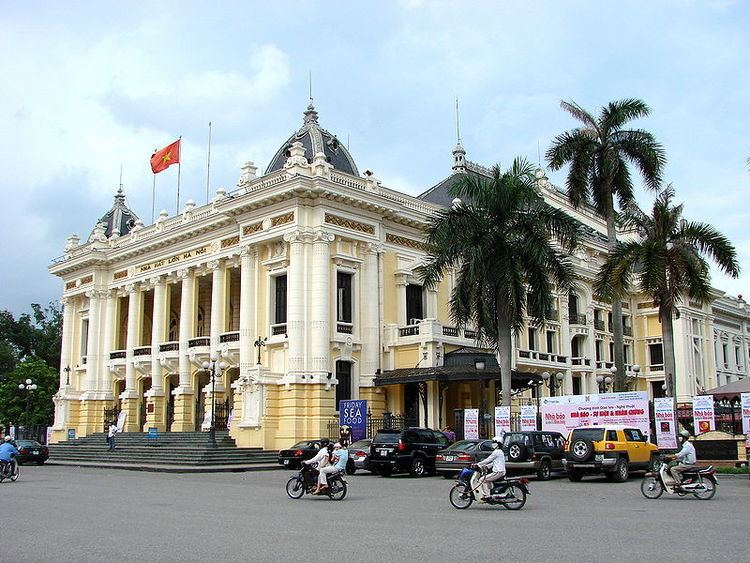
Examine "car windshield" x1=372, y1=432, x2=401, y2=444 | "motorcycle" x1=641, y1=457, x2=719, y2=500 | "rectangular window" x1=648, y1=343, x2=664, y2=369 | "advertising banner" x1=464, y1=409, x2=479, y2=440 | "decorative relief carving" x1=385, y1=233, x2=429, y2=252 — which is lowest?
"motorcycle" x1=641, y1=457, x2=719, y2=500

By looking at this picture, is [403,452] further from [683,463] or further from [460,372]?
[683,463]

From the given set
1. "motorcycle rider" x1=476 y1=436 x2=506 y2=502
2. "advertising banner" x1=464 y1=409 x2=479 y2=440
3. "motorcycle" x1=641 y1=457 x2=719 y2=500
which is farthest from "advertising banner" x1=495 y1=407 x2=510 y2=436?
"motorcycle rider" x1=476 y1=436 x2=506 y2=502

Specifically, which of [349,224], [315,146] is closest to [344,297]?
[349,224]

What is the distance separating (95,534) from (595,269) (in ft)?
159

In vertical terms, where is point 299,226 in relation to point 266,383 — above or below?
above

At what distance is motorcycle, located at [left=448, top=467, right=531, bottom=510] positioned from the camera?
53.5 feet

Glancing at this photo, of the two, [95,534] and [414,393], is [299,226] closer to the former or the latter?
[414,393]

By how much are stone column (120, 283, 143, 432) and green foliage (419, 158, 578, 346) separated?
77.4ft

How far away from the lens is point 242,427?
36.4 metres

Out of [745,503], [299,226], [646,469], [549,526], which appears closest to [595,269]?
[299,226]

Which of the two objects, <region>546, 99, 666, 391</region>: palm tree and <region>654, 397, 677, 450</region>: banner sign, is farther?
<region>546, 99, 666, 391</region>: palm tree

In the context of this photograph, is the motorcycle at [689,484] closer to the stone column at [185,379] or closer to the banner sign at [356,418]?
the banner sign at [356,418]

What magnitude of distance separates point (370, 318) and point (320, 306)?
350 cm

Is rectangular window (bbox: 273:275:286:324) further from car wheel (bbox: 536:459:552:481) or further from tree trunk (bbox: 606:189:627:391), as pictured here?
car wheel (bbox: 536:459:552:481)
